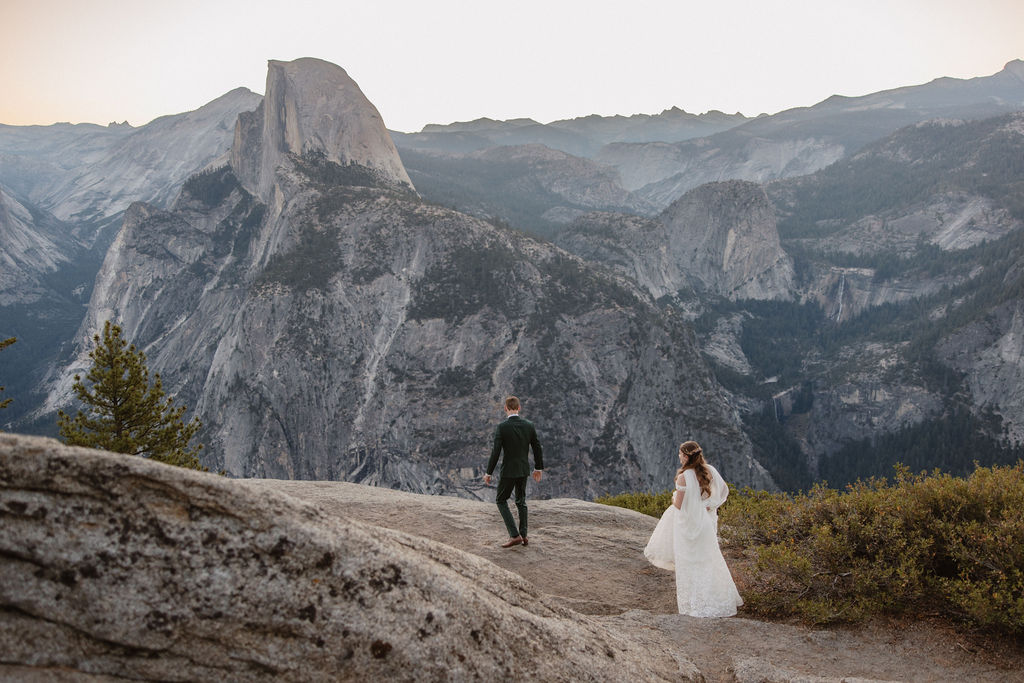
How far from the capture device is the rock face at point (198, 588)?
356 cm

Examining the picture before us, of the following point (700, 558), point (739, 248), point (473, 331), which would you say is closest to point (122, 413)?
point (700, 558)

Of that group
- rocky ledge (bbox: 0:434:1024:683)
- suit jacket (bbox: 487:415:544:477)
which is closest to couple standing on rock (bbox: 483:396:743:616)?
suit jacket (bbox: 487:415:544:477)

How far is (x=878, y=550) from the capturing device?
902 centimetres

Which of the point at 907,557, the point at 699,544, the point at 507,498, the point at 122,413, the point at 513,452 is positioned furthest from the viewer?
the point at 122,413

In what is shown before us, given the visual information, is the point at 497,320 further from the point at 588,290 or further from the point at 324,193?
the point at 324,193

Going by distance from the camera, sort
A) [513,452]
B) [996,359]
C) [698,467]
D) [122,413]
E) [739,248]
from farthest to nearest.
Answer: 1. [739,248]
2. [996,359]
3. [122,413]
4. [513,452]
5. [698,467]

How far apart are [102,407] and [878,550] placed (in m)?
23.4

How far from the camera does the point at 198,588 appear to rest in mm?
3828

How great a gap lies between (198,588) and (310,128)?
141m

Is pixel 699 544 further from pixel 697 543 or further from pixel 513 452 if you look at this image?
pixel 513 452

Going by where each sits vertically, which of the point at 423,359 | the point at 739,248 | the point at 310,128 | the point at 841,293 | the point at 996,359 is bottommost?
the point at 996,359

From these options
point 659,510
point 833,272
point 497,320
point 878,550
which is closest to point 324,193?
point 497,320

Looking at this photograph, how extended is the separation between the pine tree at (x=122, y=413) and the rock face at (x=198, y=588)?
17.5m

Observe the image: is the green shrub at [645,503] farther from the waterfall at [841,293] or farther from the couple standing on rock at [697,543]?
the waterfall at [841,293]
